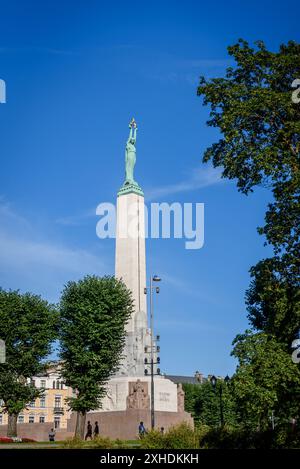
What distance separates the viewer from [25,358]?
1956 inches

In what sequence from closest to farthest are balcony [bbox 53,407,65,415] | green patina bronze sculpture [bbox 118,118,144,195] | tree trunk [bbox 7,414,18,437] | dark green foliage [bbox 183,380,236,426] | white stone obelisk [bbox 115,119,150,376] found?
tree trunk [bbox 7,414,18,437] → white stone obelisk [bbox 115,119,150,376] → green patina bronze sculpture [bbox 118,118,144,195] → dark green foliage [bbox 183,380,236,426] → balcony [bbox 53,407,65,415]

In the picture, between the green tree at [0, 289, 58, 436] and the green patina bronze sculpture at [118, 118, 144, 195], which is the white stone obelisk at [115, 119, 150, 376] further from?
the green tree at [0, 289, 58, 436]

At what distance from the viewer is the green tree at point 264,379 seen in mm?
23062

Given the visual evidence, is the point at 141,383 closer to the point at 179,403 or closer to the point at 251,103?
the point at 179,403

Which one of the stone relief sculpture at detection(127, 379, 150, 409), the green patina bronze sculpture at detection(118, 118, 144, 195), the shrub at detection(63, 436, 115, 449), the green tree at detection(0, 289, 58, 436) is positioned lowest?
the shrub at detection(63, 436, 115, 449)

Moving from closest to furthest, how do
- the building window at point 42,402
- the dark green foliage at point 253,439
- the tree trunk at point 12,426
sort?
the dark green foliage at point 253,439
the tree trunk at point 12,426
the building window at point 42,402

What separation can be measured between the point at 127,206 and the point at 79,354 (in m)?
23.3

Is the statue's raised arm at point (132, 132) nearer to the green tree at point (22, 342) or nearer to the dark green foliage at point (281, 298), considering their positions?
the green tree at point (22, 342)

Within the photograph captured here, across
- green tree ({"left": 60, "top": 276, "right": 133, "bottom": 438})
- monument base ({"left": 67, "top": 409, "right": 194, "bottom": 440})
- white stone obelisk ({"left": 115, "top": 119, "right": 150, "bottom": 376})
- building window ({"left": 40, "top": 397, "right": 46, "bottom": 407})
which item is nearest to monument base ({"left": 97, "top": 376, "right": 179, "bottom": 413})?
monument base ({"left": 67, "top": 409, "right": 194, "bottom": 440})

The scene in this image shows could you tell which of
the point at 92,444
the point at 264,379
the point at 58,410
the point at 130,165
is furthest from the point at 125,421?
the point at 58,410

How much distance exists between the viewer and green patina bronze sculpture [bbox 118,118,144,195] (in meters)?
69.8

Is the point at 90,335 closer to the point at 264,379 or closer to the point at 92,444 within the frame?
the point at 92,444

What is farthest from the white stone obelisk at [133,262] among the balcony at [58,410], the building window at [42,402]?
the balcony at [58,410]

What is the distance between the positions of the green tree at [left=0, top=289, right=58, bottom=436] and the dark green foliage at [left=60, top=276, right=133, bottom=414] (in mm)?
1554
